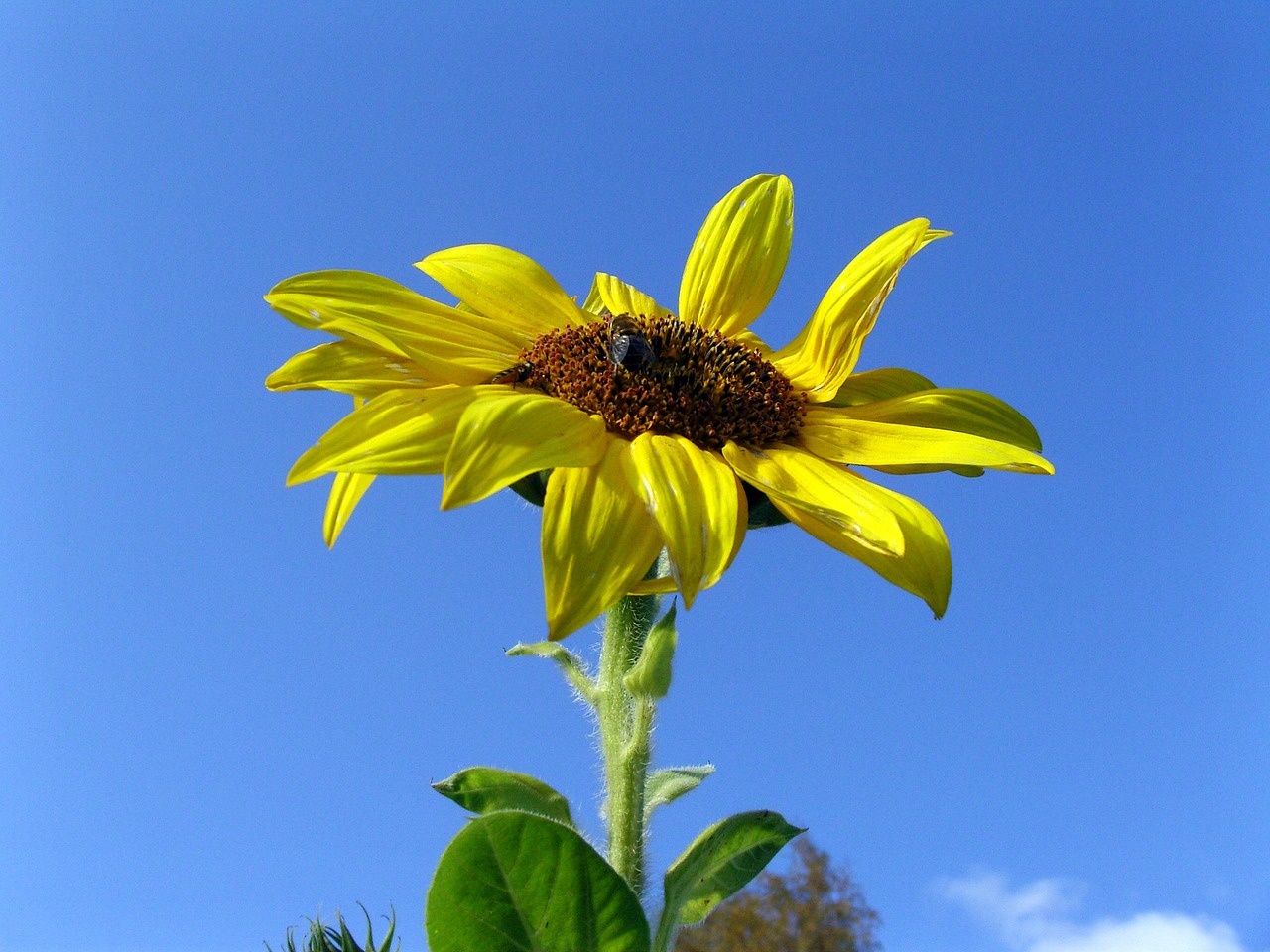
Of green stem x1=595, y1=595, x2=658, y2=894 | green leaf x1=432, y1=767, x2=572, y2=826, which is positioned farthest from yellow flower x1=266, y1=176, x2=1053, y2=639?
green leaf x1=432, y1=767, x2=572, y2=826

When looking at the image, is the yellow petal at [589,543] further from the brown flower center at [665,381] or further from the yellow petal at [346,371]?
the yellow petal at [346,371]

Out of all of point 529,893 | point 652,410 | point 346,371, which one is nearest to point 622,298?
point 652,410

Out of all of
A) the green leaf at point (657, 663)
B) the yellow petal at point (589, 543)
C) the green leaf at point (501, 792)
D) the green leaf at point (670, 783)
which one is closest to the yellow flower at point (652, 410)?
the yellow petal at point (589, 543)

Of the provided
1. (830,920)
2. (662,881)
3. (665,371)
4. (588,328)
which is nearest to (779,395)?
(665,371)

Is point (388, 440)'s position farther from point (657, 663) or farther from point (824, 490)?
point (824, 490)

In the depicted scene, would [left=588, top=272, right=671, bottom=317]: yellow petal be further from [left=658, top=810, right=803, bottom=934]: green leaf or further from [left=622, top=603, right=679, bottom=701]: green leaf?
[left=658, top=810, right=803, bottom=934]: green leaf

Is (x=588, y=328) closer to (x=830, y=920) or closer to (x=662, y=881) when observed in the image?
(x=662, y=881)
